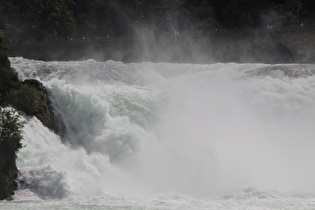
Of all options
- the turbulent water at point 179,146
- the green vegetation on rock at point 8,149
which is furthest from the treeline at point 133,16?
the green vegetation on rock at point 8,149

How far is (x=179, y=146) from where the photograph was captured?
128 feet

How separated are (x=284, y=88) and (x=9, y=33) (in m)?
43.5

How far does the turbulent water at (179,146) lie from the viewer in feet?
104

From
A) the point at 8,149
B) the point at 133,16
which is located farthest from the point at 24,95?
the point at 133,16

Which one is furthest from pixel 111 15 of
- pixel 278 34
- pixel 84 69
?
pixel 84 69

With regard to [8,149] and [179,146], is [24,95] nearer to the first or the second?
[8,149]

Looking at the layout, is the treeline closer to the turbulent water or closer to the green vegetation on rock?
the turbulent water

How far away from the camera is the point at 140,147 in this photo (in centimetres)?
3822

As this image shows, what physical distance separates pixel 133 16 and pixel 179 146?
63.0 metres

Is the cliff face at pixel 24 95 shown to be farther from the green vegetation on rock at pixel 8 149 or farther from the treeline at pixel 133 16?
the treeline at pixel 133 16

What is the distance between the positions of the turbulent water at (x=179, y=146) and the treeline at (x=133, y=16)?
37.6m

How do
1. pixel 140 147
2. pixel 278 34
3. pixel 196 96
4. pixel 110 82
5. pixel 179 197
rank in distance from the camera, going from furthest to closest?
1. pixel 278 34
2. pixel 110 82
3. pixel 196 96
4. pixel 140 147
5. pixel 179 197

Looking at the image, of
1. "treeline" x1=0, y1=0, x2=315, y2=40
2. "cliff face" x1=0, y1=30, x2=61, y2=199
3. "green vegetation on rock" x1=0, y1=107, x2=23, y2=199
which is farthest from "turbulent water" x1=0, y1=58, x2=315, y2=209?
"treeline" x1=0, y1=0, x2=315, y2=40

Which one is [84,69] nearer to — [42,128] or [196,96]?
[196,96]
